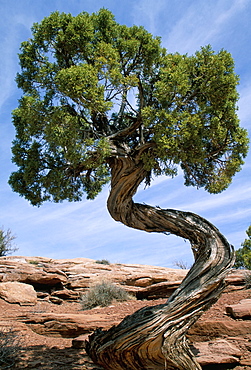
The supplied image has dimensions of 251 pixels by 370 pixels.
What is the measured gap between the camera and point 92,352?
6.28 meters

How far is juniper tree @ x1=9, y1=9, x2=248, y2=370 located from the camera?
5.65 m

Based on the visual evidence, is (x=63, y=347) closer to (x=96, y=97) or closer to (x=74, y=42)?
(x=96, y=97)

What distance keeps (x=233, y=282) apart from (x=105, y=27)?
1119 cm

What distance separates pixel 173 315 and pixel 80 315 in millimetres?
5619

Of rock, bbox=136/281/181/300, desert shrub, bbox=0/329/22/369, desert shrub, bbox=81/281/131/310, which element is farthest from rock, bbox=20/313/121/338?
rock, bbox=136/281/181/300

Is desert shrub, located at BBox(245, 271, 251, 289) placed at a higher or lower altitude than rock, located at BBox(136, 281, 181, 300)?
lower

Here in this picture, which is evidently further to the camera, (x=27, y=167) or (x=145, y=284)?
(x=145, y=284)

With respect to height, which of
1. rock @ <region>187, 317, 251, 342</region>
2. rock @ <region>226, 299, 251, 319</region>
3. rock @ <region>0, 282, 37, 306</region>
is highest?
rock @ <region>0, 282, 37, 306</region>

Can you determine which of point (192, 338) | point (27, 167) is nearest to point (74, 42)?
point (27, 167)

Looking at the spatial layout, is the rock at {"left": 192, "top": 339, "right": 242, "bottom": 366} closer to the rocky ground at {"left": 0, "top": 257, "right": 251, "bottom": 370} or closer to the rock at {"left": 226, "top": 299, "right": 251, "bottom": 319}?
the rocky ground at {"left": 0, "top": 257, "right": 251, "bottom": 370}

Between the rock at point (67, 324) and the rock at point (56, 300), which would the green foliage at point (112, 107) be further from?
the rock at point (56, 300)

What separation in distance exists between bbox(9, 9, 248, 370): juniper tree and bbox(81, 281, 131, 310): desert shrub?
636 cm

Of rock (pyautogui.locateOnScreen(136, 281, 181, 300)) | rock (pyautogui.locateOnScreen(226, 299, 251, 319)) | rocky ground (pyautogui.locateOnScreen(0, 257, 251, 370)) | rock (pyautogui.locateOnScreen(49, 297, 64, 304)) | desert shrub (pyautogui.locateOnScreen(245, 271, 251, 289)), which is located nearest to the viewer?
rocky ground (pyautogui.locateOnScreen(0, 257, 251, 370))

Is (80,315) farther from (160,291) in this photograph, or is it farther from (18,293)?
(18,293)
